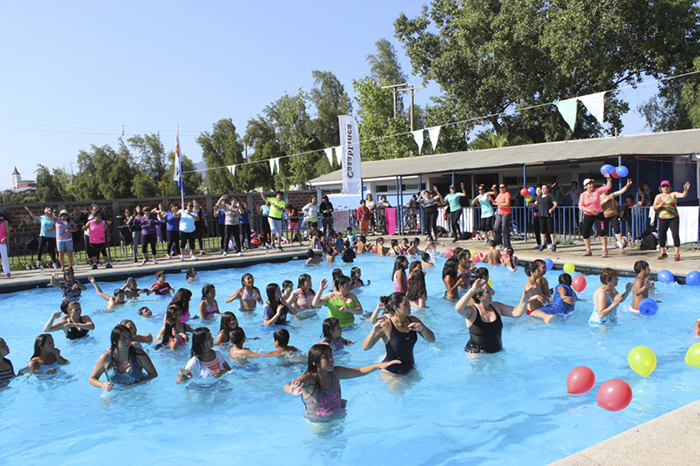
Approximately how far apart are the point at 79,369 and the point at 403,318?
5122mm

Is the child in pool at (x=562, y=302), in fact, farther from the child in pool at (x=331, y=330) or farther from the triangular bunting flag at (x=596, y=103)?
the triangular bunting flag at (x=596, y=103)

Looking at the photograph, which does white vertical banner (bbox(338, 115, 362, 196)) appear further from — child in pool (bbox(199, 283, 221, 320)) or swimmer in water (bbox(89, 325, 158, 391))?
swimmer in water (bbox(89, 325, 158, 391))

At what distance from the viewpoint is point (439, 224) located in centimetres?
1938

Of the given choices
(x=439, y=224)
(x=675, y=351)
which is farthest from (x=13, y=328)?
(x=439, y=224)

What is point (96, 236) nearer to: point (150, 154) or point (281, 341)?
point (281, 341)

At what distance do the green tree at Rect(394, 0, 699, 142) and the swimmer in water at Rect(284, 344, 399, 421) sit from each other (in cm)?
2012

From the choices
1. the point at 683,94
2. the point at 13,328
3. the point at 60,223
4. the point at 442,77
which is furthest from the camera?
the point at 442,77

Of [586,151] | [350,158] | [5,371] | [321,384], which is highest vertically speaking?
[350,158]

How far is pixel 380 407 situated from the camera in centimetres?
601

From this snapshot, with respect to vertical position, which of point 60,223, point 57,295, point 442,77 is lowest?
point 57,295

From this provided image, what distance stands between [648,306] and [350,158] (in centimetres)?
1241

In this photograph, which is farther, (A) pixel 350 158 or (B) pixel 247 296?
(A) pixel 350 158

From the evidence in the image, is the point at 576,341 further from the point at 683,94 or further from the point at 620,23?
the point at 683,94

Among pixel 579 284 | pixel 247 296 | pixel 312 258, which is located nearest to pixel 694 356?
pixel 579 284
